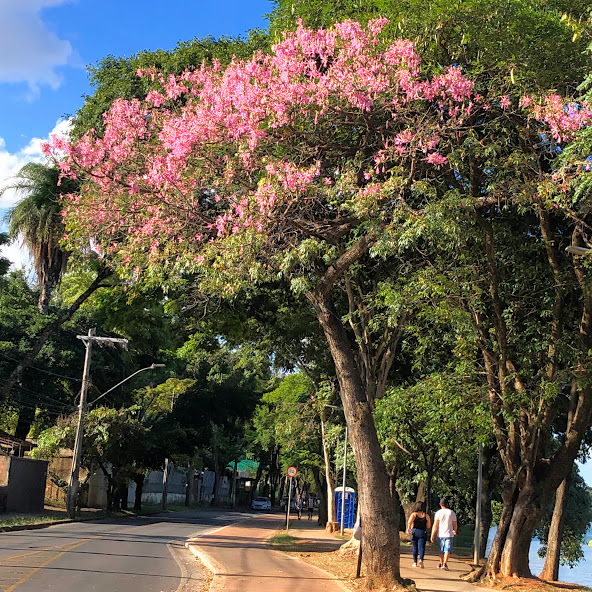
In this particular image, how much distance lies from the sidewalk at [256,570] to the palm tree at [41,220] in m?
11.4

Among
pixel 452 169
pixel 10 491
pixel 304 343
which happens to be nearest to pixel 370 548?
pixel 452 169

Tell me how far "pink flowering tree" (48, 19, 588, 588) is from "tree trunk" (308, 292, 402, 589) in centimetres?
2

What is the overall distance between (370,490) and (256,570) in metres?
4.58

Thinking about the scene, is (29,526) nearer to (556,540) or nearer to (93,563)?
(93,563)

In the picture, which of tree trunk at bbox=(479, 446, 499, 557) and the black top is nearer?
the black top

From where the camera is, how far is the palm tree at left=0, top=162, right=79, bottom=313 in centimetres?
2570

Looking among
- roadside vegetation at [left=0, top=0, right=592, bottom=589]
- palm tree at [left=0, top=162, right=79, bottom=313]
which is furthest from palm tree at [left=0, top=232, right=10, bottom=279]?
roadside vegetation at [left=0, top=0, right=592, bottom=589]

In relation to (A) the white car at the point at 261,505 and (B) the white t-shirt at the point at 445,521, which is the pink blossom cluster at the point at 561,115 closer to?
(B) the white t-shirt at the point at 445,521

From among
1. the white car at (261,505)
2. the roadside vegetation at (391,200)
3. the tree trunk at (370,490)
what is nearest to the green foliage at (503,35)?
the roadside vegetation at (391,200)

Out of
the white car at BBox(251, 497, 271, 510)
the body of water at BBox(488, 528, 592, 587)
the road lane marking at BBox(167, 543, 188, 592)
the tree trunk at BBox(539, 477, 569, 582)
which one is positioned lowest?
the body of water at BBox(488, 528, 592, 587)

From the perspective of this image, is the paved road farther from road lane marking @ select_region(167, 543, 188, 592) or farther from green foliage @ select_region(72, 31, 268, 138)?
green foliage @ select_region(72, 31, 268, 138)

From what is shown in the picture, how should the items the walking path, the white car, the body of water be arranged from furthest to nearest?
the white car → the body of water → the walking path

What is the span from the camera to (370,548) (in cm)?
1189

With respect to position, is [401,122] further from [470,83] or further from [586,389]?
[586,389]
